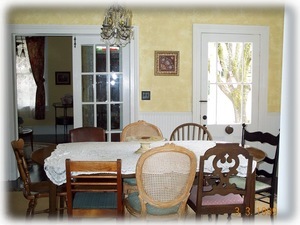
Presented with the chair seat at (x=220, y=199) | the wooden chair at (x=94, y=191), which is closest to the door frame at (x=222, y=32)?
the chair seat at (x=220, y=199)

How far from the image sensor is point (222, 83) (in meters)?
4.37

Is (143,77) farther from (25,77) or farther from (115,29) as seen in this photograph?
(25,77)

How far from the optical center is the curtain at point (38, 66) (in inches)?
303

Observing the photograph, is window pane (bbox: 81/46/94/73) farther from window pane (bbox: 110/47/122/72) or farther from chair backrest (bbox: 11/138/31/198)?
chair backrest (bbox: 11/138/31/198)

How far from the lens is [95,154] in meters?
2.58

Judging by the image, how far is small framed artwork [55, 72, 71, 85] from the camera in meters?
8.02

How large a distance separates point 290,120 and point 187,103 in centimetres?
365

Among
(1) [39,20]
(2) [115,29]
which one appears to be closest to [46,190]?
(2) [115,29]

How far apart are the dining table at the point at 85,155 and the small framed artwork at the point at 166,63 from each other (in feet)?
4.88

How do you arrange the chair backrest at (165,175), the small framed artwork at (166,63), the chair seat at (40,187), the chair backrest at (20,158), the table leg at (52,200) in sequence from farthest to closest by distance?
the small framed artwork at (166,63), the chair seat at (40,187), the chair backrest at (20,158), the table leg at (52,200), the chair backrest at (165,175)

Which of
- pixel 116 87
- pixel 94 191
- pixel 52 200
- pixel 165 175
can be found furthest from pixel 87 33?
pixel 165 175

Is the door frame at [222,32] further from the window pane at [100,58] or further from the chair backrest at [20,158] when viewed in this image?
the chair backrest at [20,158]

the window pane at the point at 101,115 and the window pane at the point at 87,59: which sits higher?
the window pane at the point at 87,59

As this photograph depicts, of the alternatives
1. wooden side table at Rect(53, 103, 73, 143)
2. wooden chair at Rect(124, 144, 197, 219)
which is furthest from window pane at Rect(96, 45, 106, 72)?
wooden side table at Rect(53, 103, 73, 143)
